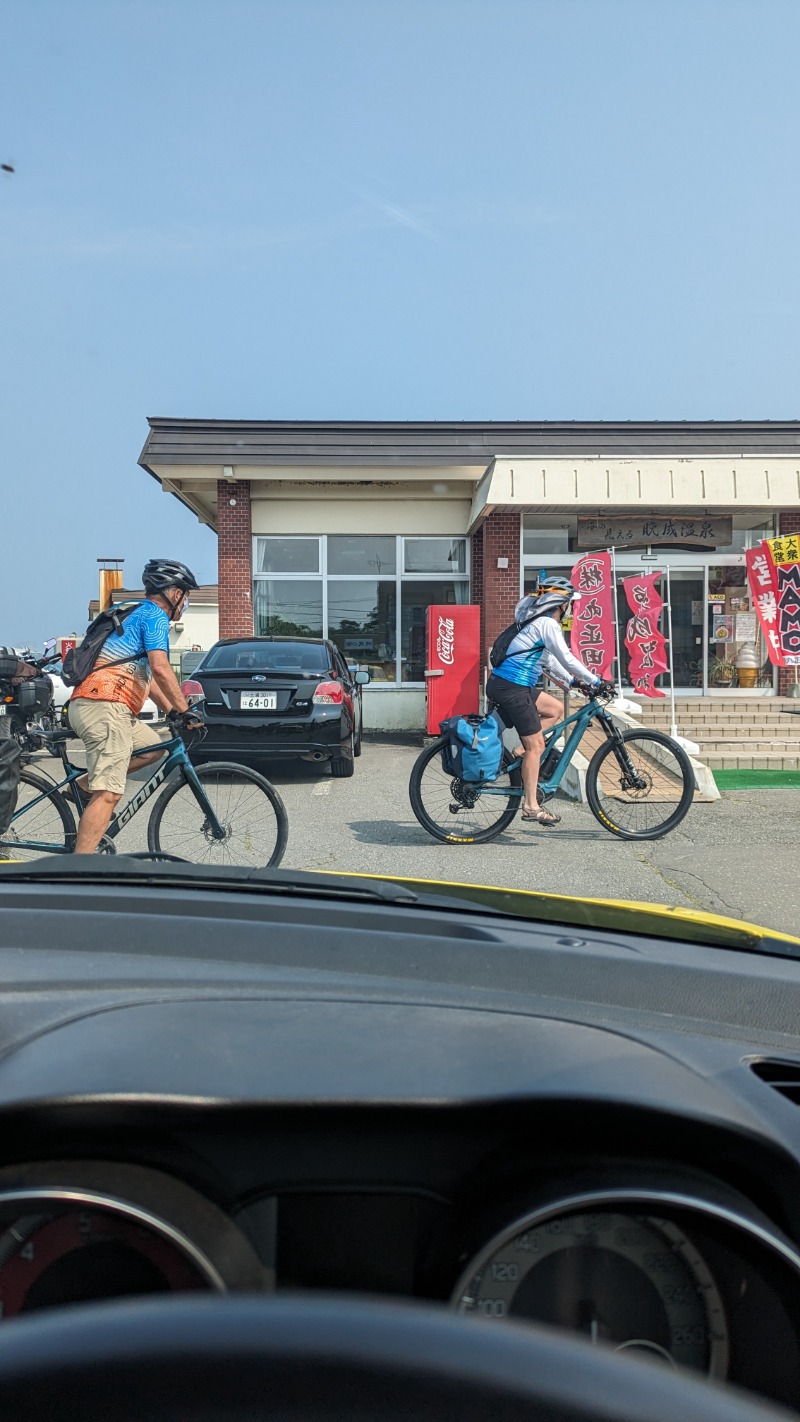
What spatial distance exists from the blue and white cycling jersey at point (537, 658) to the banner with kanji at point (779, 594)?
6.31 meters

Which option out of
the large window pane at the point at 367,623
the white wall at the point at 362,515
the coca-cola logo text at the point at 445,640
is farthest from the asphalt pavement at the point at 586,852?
the white wall at the point at 362,515

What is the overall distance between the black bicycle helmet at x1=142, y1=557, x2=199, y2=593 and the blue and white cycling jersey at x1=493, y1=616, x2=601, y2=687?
106 inches

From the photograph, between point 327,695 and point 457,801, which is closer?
point 457,801

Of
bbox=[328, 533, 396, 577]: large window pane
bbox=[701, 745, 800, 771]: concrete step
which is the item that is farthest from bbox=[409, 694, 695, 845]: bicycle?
bbox=[328, 533, 396, 577]: large window pane

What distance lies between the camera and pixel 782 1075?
1491 millimetres

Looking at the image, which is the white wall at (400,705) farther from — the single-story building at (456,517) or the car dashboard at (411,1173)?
the car dashboard at (411,1173)

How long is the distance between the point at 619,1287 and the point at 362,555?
18.3 meters

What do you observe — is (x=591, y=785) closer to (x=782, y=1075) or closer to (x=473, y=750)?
(x=473, y=750)

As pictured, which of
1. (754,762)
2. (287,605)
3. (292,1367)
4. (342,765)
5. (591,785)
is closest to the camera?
(292,1367)

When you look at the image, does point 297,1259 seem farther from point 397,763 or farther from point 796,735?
point 796,735

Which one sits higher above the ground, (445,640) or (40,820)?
(445,640)

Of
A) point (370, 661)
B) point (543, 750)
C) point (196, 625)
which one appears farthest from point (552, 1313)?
point (196, 625)

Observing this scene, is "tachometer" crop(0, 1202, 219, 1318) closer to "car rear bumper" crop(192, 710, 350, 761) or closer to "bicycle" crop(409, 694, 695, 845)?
"bicycle" crop(409, 694, 695, 845)

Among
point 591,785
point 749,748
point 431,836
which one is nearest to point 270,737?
point 431,836
